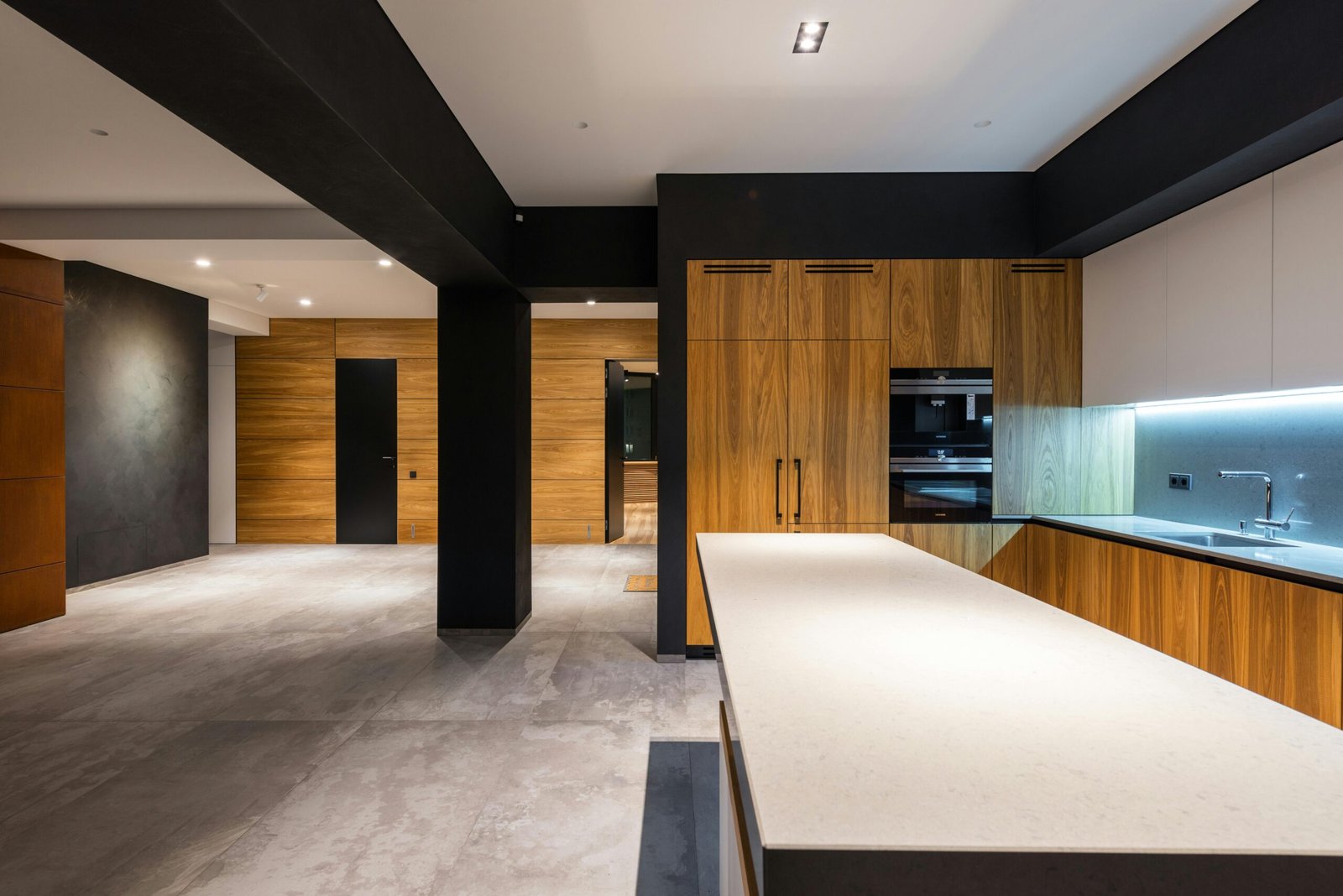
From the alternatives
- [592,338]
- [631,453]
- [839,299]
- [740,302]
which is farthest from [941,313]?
[631,453]

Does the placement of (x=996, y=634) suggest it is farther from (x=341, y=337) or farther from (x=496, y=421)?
(x=341, y=337)

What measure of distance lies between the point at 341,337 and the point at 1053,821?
874 centimetres

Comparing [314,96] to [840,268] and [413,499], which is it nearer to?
[840,268]

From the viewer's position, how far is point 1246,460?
9.89 ft

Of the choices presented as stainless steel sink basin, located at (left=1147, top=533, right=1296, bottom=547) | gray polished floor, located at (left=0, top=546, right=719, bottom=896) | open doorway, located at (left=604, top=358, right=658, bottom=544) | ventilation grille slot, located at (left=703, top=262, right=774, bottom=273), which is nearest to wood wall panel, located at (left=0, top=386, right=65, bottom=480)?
gray polished floor, located at (left=0, top=546, right=719, bottom=896)

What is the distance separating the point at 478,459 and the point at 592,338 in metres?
3.90

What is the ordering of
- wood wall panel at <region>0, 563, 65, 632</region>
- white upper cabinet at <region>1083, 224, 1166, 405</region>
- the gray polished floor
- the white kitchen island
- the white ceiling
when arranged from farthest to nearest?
wood wall panel at <region>0, 563, 65, 632</region>, white upper cabinet at <region>1083, 224, 1166, 405</region>, the white ceiling, the gray polished floor, the white kitchen island

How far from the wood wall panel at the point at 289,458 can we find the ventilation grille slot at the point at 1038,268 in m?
7.66

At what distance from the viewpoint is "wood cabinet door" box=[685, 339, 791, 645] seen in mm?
3729

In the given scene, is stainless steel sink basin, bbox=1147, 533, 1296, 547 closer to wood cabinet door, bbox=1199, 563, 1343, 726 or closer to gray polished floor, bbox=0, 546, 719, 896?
wood cabinet door, bbox=1199, 563, 1343, 726

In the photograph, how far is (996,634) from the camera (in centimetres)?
120

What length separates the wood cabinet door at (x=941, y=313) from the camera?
12.3 ft

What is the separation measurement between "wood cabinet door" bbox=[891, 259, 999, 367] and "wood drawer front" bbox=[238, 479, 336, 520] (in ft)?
23.4

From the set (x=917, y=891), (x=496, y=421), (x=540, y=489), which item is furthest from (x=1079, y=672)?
(x=540, y=489)
